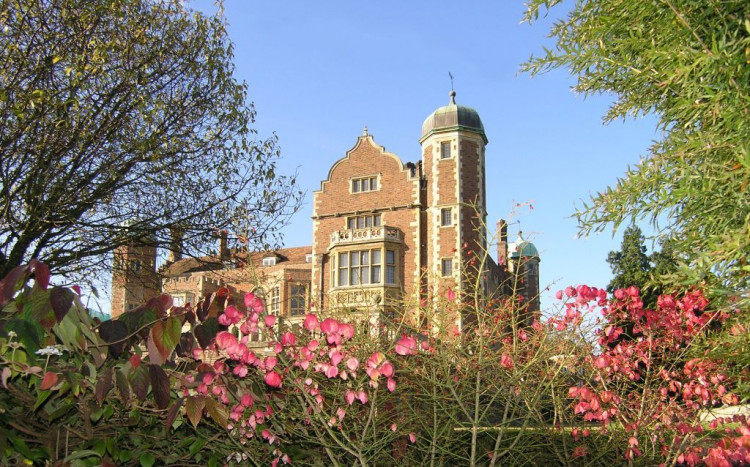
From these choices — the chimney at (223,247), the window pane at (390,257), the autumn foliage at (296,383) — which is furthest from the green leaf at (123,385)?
the window pane at (390,257)

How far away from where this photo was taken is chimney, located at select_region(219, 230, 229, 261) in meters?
8.81

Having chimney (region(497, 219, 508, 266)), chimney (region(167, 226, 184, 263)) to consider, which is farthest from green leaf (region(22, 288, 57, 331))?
chimney (region(167, 226, 184, 263))

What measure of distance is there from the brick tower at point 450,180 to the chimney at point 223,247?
54.4 feet

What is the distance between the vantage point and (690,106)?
359cm

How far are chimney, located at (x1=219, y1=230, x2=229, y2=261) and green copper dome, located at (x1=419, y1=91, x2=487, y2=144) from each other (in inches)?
740

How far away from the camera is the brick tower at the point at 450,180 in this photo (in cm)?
2552

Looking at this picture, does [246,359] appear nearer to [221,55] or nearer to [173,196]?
[173,196]

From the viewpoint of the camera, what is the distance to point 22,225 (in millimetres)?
7773

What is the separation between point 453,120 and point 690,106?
77.3 ft

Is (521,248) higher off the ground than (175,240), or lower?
lower

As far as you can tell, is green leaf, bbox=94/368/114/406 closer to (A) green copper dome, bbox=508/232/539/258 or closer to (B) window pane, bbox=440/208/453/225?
(A) green copper dome, bbox=508/232/539/258

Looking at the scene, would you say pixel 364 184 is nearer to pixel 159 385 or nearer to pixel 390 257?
pixel 390 257

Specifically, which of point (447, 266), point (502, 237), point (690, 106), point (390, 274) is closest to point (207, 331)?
point (690, 106)

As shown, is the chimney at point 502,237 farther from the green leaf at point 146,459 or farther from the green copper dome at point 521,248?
the green leaf at point 146,459
